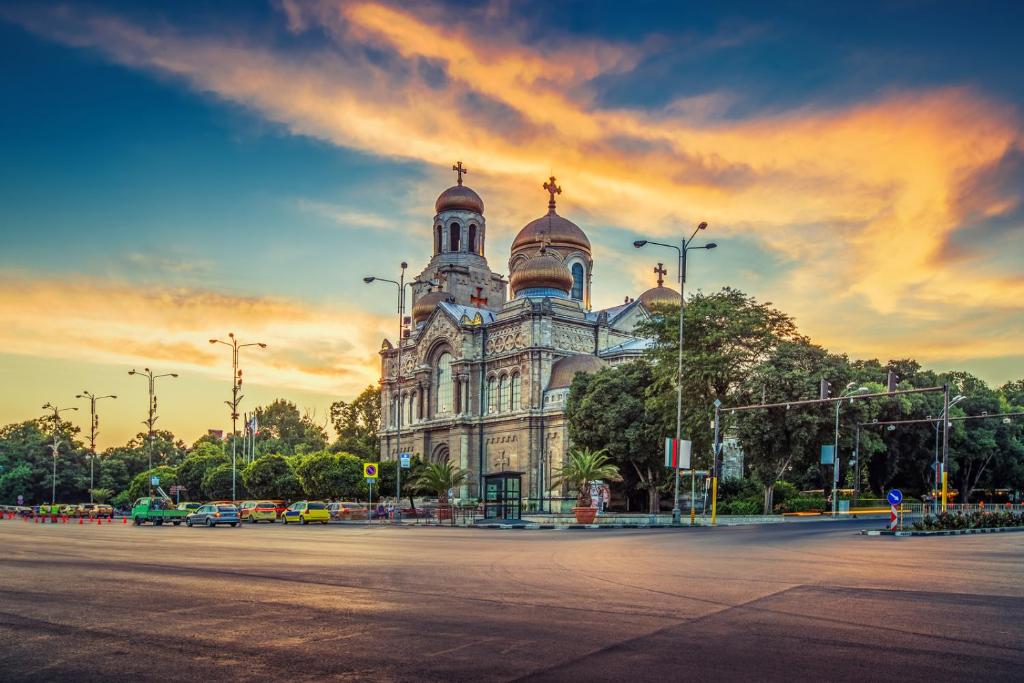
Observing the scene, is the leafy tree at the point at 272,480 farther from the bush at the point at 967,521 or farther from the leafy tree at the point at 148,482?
the bush at the point at 967,521

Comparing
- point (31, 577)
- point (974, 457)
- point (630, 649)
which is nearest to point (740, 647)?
point (630, 649)

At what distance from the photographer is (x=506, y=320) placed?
243ft

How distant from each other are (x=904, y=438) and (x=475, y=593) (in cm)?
6474

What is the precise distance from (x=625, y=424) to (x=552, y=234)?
31763mm

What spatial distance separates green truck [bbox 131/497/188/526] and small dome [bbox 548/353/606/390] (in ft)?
96.6

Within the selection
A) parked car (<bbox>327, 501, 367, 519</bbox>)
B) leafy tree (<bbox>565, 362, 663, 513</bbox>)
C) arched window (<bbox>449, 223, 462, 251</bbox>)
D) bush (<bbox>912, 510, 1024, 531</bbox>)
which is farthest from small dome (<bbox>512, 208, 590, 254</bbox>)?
bush (<bbox>912, 510, 1024, 531</bbox>)

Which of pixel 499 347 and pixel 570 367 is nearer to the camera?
pixel 570 367

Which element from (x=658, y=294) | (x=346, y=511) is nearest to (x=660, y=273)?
(x=658, y=294)

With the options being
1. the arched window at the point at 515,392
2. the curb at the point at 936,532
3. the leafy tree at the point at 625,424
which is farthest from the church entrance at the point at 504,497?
the arched window at the point at 515,392

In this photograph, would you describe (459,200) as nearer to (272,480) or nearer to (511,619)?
(272,480)

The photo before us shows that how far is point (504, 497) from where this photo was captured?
1828 inches

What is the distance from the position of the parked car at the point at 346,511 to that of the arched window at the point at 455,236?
38.6 metres

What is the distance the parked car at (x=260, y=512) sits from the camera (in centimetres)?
5391

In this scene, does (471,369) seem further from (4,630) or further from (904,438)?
(4,630)
